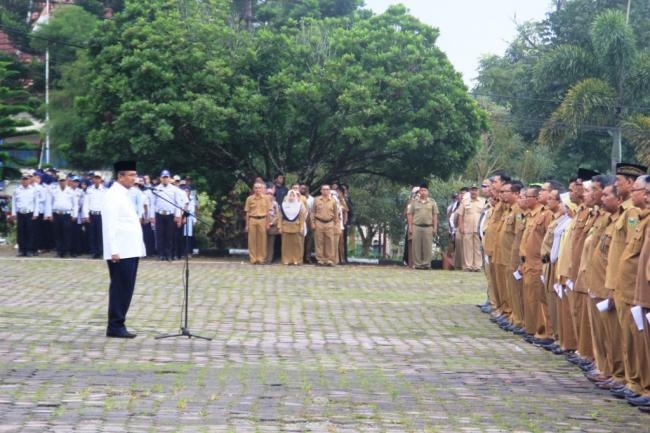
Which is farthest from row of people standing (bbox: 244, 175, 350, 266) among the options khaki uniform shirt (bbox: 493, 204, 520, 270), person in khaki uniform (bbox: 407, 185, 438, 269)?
khaki uniform shirt (bbox: 493, 204, 520, 270)

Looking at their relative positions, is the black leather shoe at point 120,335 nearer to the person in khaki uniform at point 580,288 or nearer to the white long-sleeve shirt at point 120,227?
the white long-sleeve shirt at point 120,227

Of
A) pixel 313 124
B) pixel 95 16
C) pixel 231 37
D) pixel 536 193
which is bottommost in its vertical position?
pixel 536 193

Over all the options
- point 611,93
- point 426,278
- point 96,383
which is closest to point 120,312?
point 96,383

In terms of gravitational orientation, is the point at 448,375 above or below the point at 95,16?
below

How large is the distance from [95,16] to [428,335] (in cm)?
3345

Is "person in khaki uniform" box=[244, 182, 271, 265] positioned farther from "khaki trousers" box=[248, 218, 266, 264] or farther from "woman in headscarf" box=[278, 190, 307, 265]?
"woman in headscarf" box=[278, 190, 307, 265]

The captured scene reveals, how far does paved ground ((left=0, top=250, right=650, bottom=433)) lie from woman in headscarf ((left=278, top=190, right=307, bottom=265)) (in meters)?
7.74

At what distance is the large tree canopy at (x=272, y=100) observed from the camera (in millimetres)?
29562

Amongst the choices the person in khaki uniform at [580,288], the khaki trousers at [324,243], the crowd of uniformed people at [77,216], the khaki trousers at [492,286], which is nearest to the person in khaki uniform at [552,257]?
the person in khaki uniform at [580,288]

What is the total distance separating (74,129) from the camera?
34969 millimetres

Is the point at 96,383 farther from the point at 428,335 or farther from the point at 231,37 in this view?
the point at 231,37

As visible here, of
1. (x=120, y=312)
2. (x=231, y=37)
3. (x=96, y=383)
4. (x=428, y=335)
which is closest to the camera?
(x=96, y=383)

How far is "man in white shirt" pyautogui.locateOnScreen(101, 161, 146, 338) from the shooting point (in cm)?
1420

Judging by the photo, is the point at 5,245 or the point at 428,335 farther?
the point at 5,245
